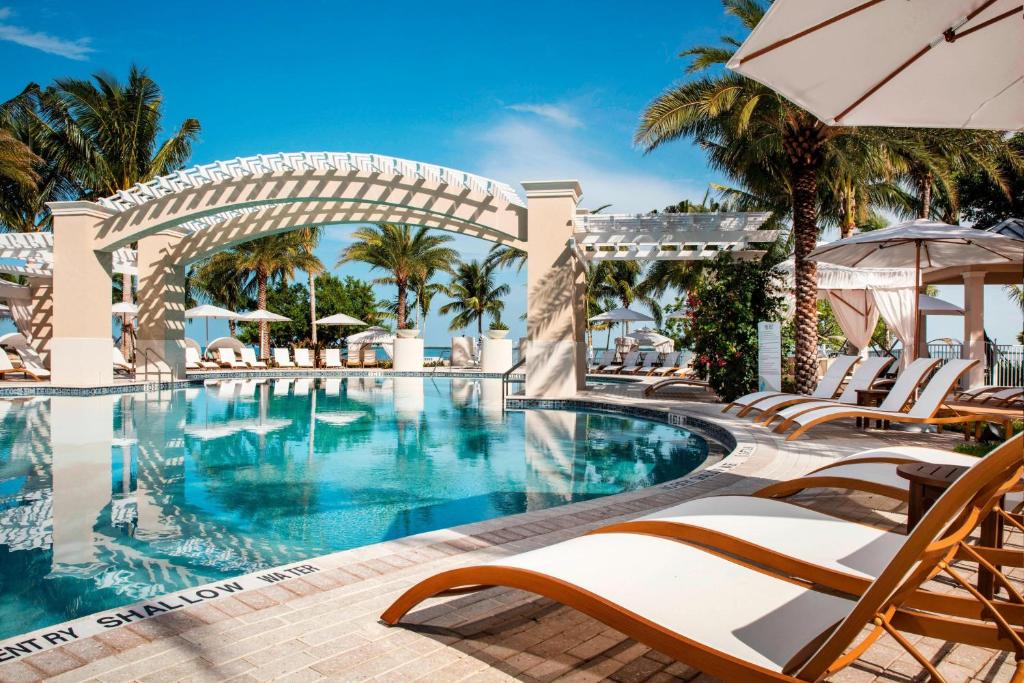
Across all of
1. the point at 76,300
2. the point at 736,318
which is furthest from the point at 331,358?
the point at 736,318

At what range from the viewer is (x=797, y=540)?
2.75 metres

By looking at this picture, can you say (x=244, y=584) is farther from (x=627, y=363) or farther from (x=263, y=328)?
(x=263, y=328)

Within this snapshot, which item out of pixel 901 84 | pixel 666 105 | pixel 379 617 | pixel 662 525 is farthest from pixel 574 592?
pixel 666 105

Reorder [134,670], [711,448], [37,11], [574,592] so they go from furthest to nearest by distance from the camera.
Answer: [37,11]
[711,448]
[134,670]
[574,592]

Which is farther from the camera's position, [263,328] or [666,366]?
[263,328]

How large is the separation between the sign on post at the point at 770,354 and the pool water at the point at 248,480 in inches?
83.9

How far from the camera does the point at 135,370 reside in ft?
70.2

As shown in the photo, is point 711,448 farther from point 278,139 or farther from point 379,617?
point 278,139

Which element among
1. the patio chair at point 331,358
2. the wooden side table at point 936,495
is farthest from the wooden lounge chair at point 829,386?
the patio chair at point 331,358

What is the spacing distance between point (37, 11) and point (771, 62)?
57.8 m

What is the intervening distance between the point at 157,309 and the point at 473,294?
19.1m

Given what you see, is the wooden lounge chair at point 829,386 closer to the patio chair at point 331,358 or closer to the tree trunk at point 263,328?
the patio chair at point 331,358

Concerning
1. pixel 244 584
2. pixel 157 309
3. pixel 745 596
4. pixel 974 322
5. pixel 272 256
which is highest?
pixel 272 256

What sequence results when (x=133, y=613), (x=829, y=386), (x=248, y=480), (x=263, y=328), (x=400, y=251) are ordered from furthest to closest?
(x=400, y=251), (x=263, y=328), (x=829, y=386), (x=248, y=480), (x=133, y=613)
